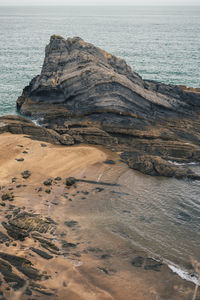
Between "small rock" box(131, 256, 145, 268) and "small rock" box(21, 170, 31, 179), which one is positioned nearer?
"small rock" box(131, 256, 145, 268)

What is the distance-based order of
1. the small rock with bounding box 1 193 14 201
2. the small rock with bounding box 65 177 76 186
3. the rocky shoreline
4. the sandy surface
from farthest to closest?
the small rock with bounding box 65 177 76 186 → the small rock with bounding box 1 193 14 201 → the rocky shoreline → the sandy surface

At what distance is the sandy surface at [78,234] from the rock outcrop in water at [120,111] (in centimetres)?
197

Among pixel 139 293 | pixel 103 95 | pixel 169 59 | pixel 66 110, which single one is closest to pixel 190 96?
pixel 103 95

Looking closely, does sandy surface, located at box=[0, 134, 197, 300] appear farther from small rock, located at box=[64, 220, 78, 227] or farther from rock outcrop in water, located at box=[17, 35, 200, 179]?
rock outcrop in water, located at box=[17, 35, 200, 179]

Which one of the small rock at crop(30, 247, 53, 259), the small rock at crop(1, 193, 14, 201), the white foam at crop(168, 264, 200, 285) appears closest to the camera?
the white foam at crop(168, 264, 200, 285)

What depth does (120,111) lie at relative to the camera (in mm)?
25172

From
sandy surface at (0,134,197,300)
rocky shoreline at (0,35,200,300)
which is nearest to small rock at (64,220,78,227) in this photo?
rocky shoreline at (0,35,200,300)

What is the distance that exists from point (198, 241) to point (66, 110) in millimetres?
16143

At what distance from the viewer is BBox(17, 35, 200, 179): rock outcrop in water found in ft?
77.8

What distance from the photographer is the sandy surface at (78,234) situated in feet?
39.9

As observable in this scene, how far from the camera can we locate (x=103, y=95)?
84.2 ft

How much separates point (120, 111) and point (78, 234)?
12.4 meters

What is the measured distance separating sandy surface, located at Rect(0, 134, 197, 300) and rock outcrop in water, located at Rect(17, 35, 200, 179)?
197 centimetres

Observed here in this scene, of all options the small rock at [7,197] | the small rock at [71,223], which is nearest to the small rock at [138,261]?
the small rock at [71,223]
